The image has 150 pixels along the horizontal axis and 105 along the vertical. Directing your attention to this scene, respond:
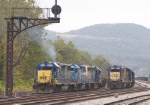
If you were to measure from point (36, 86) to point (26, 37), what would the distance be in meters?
16.6

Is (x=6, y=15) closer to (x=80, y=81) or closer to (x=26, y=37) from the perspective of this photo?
(x=26, y=37)

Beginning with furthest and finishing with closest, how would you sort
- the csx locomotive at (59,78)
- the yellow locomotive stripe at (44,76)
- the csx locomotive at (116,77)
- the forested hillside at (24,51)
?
1. the csx locomotive at (116,77)
2. the forested hillside at (24,51)
3. the yellow locomotive stripe at (44,76)
4. the csx locomotive at (59,78)

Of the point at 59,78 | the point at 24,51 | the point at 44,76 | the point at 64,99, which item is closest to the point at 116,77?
the point at 24,51

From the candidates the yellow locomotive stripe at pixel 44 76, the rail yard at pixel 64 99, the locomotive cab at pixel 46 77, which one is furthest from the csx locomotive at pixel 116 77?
the rail yard at pixel 64 99

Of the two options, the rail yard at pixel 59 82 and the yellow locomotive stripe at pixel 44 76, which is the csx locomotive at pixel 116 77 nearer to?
the rail yard at pixel 59 82

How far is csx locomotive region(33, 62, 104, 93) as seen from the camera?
3666 cm

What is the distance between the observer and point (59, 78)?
Answer: 38.1 metres

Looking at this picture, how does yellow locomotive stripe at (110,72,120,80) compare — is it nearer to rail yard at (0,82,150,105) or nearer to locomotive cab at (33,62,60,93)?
locomotive cab at (33,62,60,93)

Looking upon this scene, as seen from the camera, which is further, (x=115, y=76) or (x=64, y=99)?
(x=115, y=76)

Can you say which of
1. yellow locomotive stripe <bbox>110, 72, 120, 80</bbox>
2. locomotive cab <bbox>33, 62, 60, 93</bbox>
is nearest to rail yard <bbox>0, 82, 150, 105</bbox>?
locomotive cab <bbox>33, 62, 60, 93</bbox>

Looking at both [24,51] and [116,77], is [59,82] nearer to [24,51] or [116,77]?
[24,51]

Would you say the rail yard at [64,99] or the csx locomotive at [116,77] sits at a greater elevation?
the csx locomotive at [116,77]

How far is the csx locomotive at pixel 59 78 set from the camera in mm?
36656

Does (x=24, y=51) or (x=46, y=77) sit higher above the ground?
(x=24, y=51)
